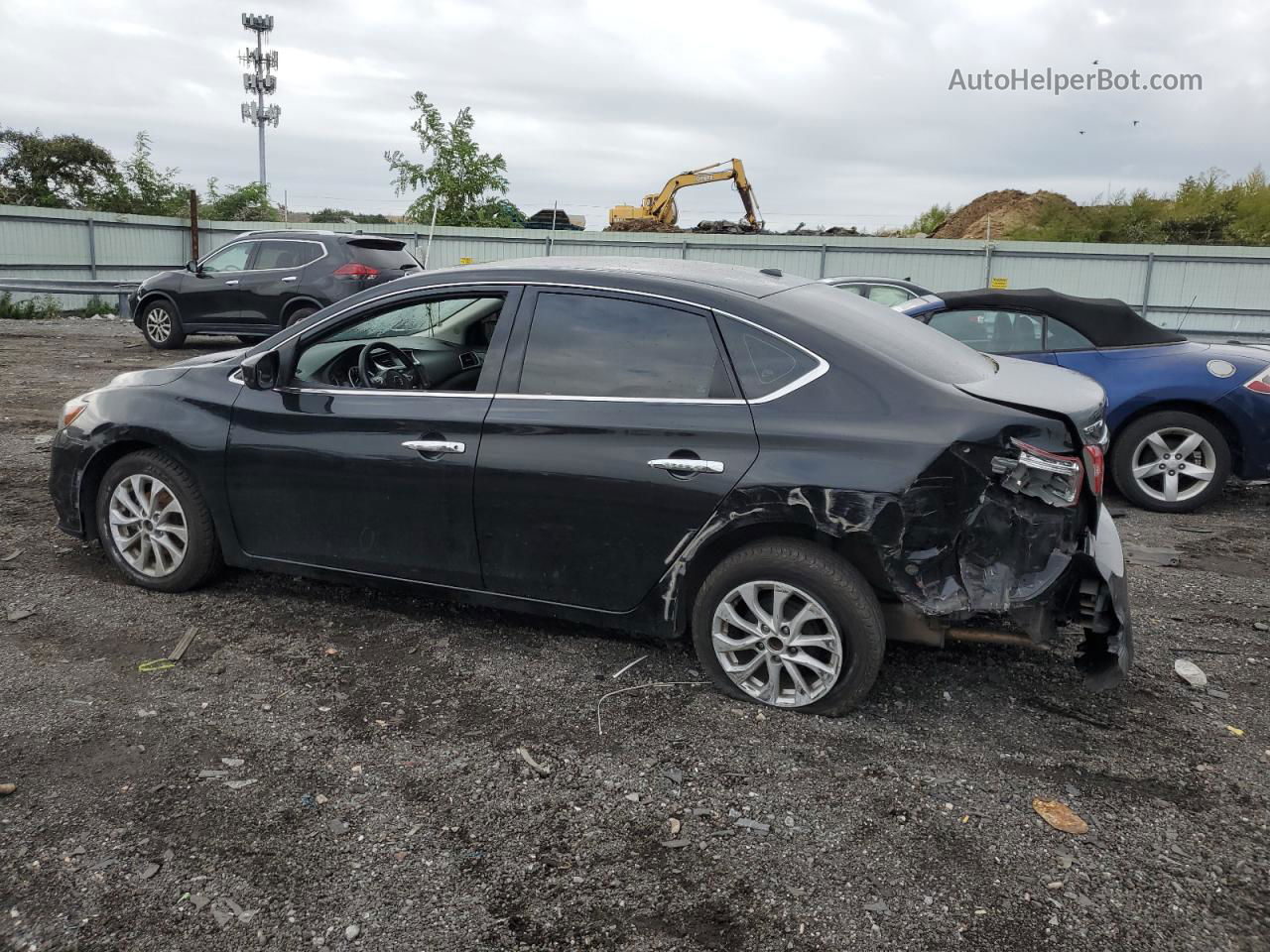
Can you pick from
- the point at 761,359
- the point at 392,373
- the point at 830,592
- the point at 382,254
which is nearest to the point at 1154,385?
the point at 761,359

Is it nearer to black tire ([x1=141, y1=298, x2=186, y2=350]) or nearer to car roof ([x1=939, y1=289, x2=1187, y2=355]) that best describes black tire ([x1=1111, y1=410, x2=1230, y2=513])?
car roof ([x1=939, y1=289, x2=1187, y2=355])

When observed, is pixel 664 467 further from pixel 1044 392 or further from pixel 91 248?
pixel 91 248

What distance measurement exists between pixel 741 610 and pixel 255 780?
176cm

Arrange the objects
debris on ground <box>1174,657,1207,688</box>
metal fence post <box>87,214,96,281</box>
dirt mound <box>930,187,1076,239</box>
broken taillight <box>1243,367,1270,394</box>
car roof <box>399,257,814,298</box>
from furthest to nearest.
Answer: dirt mound <box>930,187,1076,239</box> → metal fence post <box>87,214,96,281</box> → broken taillight <box>1243,367,1270,394</box> → debris on ground <box>1174,657,1207,688</box> → car roof <box>399,257,814,298</box>

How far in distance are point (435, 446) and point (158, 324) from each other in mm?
13201

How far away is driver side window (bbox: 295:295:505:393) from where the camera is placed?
14.9ft

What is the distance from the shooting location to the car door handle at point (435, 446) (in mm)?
4211

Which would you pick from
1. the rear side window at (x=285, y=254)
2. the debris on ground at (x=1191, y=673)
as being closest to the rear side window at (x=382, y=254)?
the rear side window at (x=285, y=254)

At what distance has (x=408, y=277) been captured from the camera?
4535 millimetres

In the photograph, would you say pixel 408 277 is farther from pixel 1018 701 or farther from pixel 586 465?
pixel 1018 701

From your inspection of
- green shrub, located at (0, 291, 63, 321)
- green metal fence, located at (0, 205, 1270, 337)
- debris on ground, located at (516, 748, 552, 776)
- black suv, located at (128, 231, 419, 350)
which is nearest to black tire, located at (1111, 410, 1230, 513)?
debris on ground, located at (516, 748, 552, 776)

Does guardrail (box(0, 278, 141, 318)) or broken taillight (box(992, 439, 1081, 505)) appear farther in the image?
guardrail (box(0, 278, 141, 318))

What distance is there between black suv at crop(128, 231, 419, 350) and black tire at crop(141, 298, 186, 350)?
14 mm

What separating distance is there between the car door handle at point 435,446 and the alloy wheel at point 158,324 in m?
12.9
